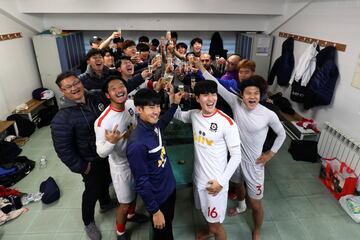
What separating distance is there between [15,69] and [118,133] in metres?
3.82

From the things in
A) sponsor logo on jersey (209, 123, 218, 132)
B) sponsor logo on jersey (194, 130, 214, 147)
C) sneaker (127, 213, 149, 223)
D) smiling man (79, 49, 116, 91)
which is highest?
smiling man (79, 49, 116, 91)

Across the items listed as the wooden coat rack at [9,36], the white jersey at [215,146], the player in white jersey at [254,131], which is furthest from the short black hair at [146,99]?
the wooden coat rack at [9,36]

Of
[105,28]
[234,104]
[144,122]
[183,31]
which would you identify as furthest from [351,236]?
[105,28]

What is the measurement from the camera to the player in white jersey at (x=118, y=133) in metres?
1.59

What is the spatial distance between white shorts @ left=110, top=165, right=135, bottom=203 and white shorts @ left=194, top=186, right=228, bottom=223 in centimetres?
54

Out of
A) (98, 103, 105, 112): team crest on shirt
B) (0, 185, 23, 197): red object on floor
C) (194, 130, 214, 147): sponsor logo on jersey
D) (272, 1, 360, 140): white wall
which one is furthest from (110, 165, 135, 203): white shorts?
(272, 1, 360, 140): white wall

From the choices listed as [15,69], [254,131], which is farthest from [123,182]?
[15,69]

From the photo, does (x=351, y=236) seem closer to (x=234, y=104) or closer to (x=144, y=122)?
(x=234, y=104)

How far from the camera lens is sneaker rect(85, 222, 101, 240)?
7.10 ft

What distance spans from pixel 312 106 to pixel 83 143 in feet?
10.8

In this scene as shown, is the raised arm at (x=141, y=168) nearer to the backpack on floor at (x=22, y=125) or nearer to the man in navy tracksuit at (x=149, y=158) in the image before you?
the man in navy tracksuit at (x=149, y=158)

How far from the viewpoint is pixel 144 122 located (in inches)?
57.3

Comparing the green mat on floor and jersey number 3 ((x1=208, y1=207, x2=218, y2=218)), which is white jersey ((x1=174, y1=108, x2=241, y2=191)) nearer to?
jersey number 3 ((x1=208, y1=207, x2=218, y2=218))

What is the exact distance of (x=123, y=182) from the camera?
1.84m
